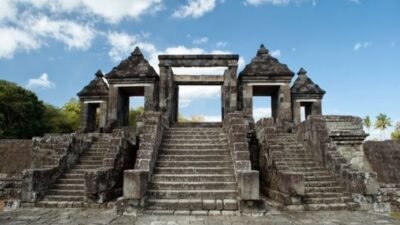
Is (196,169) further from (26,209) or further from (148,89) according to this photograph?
(148,89)

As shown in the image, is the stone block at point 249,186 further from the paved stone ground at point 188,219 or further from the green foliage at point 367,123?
the green foliage at point 367,123

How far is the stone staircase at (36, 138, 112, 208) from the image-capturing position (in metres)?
7.77

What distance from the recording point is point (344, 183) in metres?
7.92

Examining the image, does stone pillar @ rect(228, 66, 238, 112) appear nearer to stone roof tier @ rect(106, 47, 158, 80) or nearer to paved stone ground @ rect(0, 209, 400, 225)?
stone roof tier @ rect(106, 47, 158, 80)

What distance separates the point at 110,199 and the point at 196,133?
3485 mm

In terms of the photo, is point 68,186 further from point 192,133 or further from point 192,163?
point 192,133

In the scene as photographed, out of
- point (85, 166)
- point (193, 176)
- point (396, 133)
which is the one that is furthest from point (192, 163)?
point (396, 133)

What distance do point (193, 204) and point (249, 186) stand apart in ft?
4.15

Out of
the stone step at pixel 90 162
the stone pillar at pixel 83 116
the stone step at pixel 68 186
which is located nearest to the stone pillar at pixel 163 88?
the stone step at pixel 90 162

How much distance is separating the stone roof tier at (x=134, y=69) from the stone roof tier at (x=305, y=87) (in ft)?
23.8

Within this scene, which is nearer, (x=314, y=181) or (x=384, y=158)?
(x=314, y=181)

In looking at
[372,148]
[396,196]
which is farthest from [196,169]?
[372,148]

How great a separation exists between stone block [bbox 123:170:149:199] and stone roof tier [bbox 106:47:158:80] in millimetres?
8225

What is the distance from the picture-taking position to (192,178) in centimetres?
774
